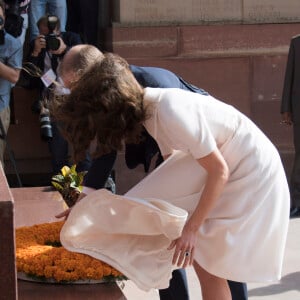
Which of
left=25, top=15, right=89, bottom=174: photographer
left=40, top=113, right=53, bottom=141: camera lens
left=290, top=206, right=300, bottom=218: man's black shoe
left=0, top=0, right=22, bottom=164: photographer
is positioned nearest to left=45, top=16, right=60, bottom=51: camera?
left=25, top=15, right=89, bottom=174: photographer

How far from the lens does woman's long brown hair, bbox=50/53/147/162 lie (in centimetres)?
312

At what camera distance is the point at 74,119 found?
3.17 meters

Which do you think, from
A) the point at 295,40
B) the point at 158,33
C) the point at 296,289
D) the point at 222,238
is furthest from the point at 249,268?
the point at 158,33

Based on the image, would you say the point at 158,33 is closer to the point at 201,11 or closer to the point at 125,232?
the point at 201,11

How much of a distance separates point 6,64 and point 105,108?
4278 millimetres

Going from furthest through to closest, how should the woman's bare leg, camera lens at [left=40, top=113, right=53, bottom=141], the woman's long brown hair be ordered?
1. camera lens at [left=40, top=113, right=53, bottom=141]
2. the woman's bare leg
3. the woman's long brown hair

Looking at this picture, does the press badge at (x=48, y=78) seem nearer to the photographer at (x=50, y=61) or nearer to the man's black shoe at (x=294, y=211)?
the photographer at (x=50, y=61)

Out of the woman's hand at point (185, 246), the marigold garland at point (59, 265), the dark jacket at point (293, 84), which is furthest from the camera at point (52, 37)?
the woman's hand at point (185, 246)

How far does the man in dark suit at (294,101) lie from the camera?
7449mm

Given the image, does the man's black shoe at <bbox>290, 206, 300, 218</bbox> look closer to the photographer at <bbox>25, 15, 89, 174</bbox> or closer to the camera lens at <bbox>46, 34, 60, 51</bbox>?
the photographer at <bbox>25, 15, 89, 174</bbox>

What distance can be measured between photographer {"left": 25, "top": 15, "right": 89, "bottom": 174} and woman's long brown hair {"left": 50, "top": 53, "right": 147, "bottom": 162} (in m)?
3.65

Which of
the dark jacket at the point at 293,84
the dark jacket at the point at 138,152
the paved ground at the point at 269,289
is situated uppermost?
the dark jacket at the point at 138,152

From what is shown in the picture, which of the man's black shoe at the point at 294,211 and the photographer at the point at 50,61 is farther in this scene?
the man's black shoe at the point at 294,211

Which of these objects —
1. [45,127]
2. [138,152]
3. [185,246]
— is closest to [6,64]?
[45,127]
